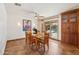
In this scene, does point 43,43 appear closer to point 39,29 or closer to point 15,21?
point 39,29

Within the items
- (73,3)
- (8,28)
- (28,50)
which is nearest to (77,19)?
(73,3)

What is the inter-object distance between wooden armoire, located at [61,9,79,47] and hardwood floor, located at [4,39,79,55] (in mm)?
113

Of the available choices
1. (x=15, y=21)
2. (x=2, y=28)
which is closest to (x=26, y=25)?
(x=15, y=21)

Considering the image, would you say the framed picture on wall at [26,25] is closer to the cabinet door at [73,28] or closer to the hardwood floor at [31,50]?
the hardwood floor at [31,50]

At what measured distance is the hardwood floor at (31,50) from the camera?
2.28m

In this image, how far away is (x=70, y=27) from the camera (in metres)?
2.29

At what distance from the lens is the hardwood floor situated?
2282 millimetres

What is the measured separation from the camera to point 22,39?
7.55 ft

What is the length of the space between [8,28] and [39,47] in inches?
26.8

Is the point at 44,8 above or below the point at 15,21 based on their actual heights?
above

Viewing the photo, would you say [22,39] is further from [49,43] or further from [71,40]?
[71,40]

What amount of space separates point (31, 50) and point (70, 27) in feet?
2.77

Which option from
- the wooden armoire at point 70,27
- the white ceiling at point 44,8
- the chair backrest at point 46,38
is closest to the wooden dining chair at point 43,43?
the chair backrest at point 46,38

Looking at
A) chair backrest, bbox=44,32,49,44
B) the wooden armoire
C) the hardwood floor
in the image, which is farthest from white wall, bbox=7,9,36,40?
the wooden armoire
